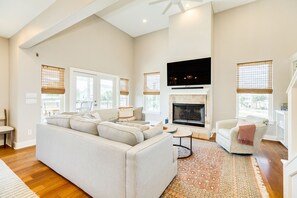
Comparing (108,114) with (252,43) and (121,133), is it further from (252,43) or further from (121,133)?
A: (252,43)

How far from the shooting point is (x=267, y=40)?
13.4ft

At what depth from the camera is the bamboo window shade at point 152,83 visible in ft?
19.5

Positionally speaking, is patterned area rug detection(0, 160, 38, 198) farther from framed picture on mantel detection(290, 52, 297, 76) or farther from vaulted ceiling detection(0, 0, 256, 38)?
framed picture on mantel detection(290, 52, 297, 76)

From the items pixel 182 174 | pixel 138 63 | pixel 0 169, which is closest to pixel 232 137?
pixel 182 174

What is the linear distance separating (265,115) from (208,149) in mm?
2228

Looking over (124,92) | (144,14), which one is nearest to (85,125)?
(124,92)

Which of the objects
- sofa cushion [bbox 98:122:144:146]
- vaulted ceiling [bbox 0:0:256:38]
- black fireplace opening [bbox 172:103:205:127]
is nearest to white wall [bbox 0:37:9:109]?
vaulted ceiling [bbox 0:0:256:38]

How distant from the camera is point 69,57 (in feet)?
13.8

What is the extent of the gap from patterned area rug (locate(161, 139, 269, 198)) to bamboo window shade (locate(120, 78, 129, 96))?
389 cm

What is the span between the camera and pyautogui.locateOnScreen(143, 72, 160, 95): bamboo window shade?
5941 millimetres

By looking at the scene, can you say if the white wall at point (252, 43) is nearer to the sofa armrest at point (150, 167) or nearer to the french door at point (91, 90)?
the sofa armrest at point (150, 167)

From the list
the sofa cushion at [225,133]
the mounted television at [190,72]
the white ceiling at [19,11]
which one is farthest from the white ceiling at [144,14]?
the sofa cushion at [225,133]

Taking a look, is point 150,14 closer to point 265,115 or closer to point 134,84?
point 134,84

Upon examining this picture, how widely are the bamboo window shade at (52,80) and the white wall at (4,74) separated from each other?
2.95 ft
